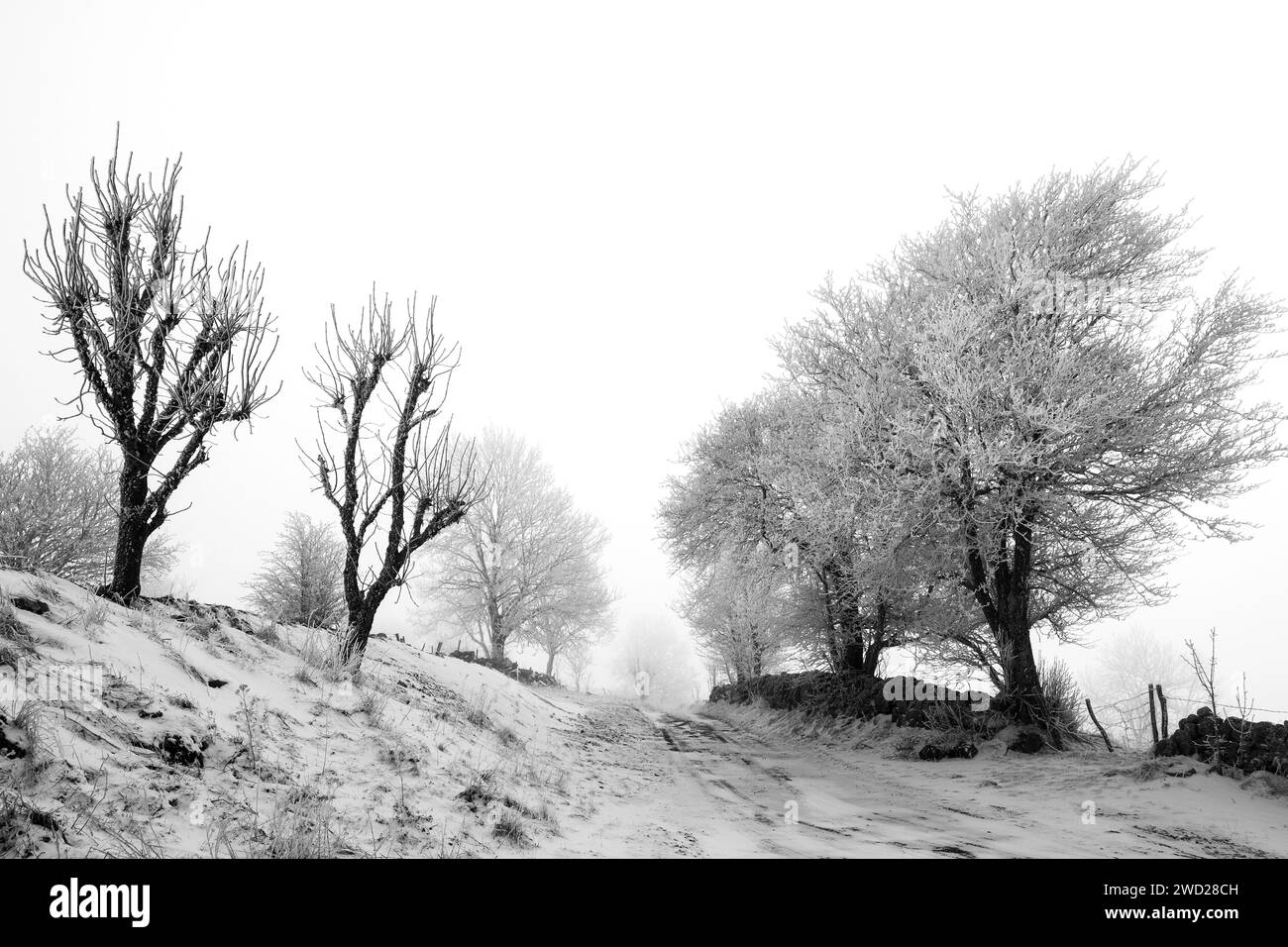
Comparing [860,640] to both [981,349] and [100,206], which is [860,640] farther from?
[100,206]

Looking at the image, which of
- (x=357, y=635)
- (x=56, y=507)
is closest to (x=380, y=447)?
(x=357, y=635)

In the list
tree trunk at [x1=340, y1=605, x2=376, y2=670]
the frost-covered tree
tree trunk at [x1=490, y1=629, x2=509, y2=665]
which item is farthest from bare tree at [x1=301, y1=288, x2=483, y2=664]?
tree trunk at [x1=490, y1=629, x2=509, y2=665]

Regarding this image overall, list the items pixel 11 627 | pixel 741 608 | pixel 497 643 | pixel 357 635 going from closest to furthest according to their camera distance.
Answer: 1. pixel 11 627
2. pixel 357 635
3. pixel 741 608
4. pixel 497 643

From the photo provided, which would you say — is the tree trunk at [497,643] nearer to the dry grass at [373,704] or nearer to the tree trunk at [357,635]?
the tree trunk at [357,635]

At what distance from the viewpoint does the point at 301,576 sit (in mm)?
14984

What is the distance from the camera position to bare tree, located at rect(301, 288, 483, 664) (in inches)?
295

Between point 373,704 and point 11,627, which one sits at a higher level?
point 11,627

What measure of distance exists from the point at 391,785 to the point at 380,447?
481cm

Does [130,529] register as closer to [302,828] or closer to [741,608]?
[302,828]

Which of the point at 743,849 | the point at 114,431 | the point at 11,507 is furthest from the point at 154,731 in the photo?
the point at 11,507

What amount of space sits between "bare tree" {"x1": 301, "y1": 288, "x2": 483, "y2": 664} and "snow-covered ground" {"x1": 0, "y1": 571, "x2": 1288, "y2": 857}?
1.31 meters

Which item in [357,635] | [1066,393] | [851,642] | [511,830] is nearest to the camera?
[511,830]

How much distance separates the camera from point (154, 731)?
11.8 ft

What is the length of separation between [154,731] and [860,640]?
561 inches
